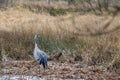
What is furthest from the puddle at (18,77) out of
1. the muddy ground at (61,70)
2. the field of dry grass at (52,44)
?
the field of dry grass at (52,44)

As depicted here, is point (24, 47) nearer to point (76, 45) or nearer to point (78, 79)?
point (76, 45)

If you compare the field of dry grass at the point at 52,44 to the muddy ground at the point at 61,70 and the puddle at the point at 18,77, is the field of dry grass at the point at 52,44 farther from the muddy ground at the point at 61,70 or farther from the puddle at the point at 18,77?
the puddle at the point at 18,77

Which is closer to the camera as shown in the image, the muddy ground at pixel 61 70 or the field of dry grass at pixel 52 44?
the muddy ground at pixel 61 70

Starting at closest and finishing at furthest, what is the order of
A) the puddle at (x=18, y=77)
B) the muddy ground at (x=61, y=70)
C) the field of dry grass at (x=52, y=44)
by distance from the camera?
the puddle at (x=18, y=77), the muddy ground at (x=61, y=70), the field of dry grass at (x=52, y=44)

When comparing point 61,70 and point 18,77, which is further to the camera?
point 61,70

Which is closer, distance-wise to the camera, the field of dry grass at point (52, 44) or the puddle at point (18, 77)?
the puddle at point (18, 77)

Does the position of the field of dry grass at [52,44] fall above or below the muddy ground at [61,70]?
above

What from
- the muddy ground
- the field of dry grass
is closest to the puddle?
the muddy ground

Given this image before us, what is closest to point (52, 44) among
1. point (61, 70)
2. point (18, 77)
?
point (61, 70)

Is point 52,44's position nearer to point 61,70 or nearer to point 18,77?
point 61,70

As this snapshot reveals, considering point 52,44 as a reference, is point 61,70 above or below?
below

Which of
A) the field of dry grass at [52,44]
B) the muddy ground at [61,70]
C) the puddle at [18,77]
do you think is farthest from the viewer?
the field of dry grass at [52,44]

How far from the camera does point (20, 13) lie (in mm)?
20203

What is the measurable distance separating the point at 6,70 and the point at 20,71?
50 centimetres
